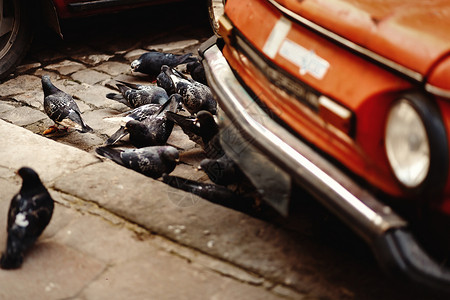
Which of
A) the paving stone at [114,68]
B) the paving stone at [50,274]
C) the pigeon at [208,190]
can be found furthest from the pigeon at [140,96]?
the paving stone at [50,274]

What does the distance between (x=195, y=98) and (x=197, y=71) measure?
0.64m

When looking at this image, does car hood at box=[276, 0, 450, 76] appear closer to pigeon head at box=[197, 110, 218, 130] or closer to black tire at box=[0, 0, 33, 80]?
pigeon head at box=[197, 110, 218, 130]

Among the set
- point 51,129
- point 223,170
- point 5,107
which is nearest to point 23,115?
point 5,107

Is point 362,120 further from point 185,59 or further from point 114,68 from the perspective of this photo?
point 114,68

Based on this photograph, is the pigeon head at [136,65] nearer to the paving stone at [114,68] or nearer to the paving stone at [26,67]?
the paving stone at [114,68]

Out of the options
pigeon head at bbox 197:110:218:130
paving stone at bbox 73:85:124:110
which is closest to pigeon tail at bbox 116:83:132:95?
paving stone at bbox 73:85:124:110

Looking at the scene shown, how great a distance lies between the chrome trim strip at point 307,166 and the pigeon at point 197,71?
176cm

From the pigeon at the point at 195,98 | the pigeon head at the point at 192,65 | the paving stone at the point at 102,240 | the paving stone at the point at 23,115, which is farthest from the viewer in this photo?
the pigeon head at the point at 192,65

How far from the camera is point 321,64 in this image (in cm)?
254

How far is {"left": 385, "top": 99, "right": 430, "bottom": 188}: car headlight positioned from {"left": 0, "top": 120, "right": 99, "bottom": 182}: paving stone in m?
2.16

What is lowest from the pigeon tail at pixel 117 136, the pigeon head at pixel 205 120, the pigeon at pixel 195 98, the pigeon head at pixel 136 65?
the pigeon tail at pixel 117 136

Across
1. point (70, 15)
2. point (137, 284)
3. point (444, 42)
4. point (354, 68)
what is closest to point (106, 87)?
point (70, 15)

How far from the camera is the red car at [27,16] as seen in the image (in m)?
5.43

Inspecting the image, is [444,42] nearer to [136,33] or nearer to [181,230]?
[181,230]
